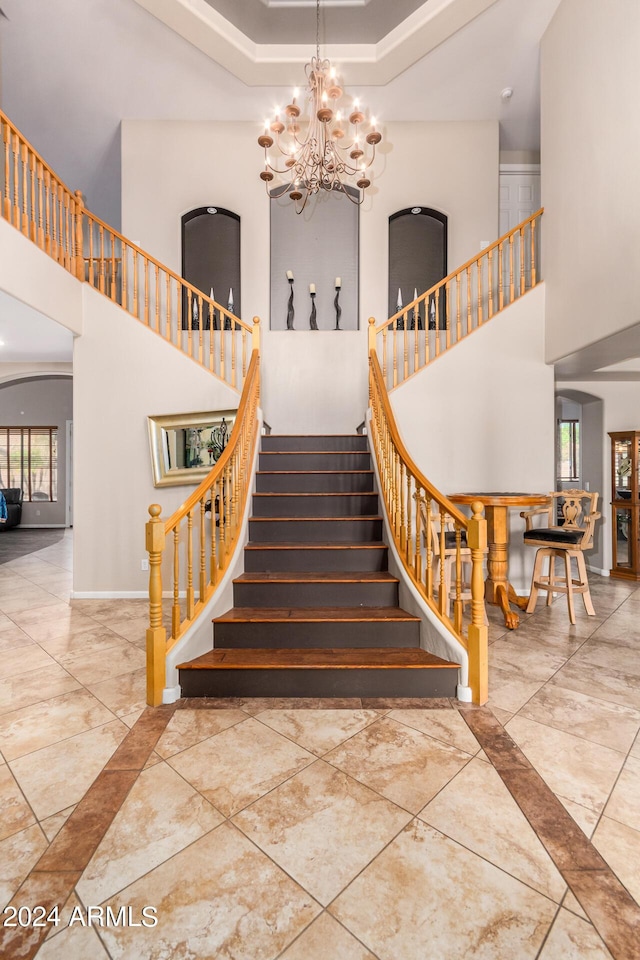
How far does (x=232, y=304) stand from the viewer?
19.7 feet

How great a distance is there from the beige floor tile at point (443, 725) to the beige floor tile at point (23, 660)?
8.05 feet

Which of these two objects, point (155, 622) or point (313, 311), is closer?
point (155, 622)

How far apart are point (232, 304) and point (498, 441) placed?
3.87 meters

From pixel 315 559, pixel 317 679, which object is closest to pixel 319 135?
pixel 315 559

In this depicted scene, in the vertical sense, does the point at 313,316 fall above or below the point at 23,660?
above

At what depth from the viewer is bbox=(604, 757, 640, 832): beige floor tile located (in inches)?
66.8

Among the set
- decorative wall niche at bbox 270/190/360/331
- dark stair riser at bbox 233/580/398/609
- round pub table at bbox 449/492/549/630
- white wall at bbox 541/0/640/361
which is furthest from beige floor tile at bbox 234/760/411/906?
decorative wall niche at bbox 270/190/360/331

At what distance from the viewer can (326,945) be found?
1237mm

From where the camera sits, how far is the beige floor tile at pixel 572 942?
1.21 meters

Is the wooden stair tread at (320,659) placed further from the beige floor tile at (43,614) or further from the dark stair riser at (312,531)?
the beige floor tile at (43,614)

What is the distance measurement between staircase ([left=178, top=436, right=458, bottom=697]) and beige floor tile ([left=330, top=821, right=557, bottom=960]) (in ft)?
3.52

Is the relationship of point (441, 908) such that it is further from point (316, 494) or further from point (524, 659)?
point (316, 494)

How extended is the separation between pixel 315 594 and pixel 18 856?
200 cm

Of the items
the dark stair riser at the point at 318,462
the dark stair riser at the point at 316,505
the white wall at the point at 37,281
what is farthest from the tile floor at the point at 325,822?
the white wall at the point at 37,281
